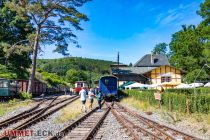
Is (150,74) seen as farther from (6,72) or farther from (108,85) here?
(6,72)

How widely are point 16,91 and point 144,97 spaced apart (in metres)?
17.0

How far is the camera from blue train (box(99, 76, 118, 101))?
4162 centimetres

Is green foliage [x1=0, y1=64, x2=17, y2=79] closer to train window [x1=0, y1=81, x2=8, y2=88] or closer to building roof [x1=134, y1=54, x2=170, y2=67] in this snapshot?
train window [x1=0, y1=81, x2=8, y2=88]

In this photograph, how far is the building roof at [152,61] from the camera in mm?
76312

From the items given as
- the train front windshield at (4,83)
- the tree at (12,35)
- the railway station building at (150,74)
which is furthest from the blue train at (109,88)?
the railway station building at (150,74)

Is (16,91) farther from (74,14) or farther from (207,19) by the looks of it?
(207,19)

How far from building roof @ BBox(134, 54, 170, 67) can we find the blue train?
110 ft

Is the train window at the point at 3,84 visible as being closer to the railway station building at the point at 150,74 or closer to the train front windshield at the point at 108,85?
the train front windshield at the point at 108,85

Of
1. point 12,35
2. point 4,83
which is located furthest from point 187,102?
point 12,35

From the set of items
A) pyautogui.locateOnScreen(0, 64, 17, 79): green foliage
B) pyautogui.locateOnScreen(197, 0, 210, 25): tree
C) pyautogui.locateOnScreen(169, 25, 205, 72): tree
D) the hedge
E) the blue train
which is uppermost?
pyautogui.locateOnScreen(197, 0, 210, 25): tree

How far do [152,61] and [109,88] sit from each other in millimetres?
36609

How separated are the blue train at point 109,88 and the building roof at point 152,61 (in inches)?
1323

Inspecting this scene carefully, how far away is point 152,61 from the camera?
76875 millimetres

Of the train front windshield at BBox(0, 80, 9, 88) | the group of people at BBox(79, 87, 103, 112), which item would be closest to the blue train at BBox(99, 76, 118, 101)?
the train front windshield at BBox(0, 80, 9, 88)
